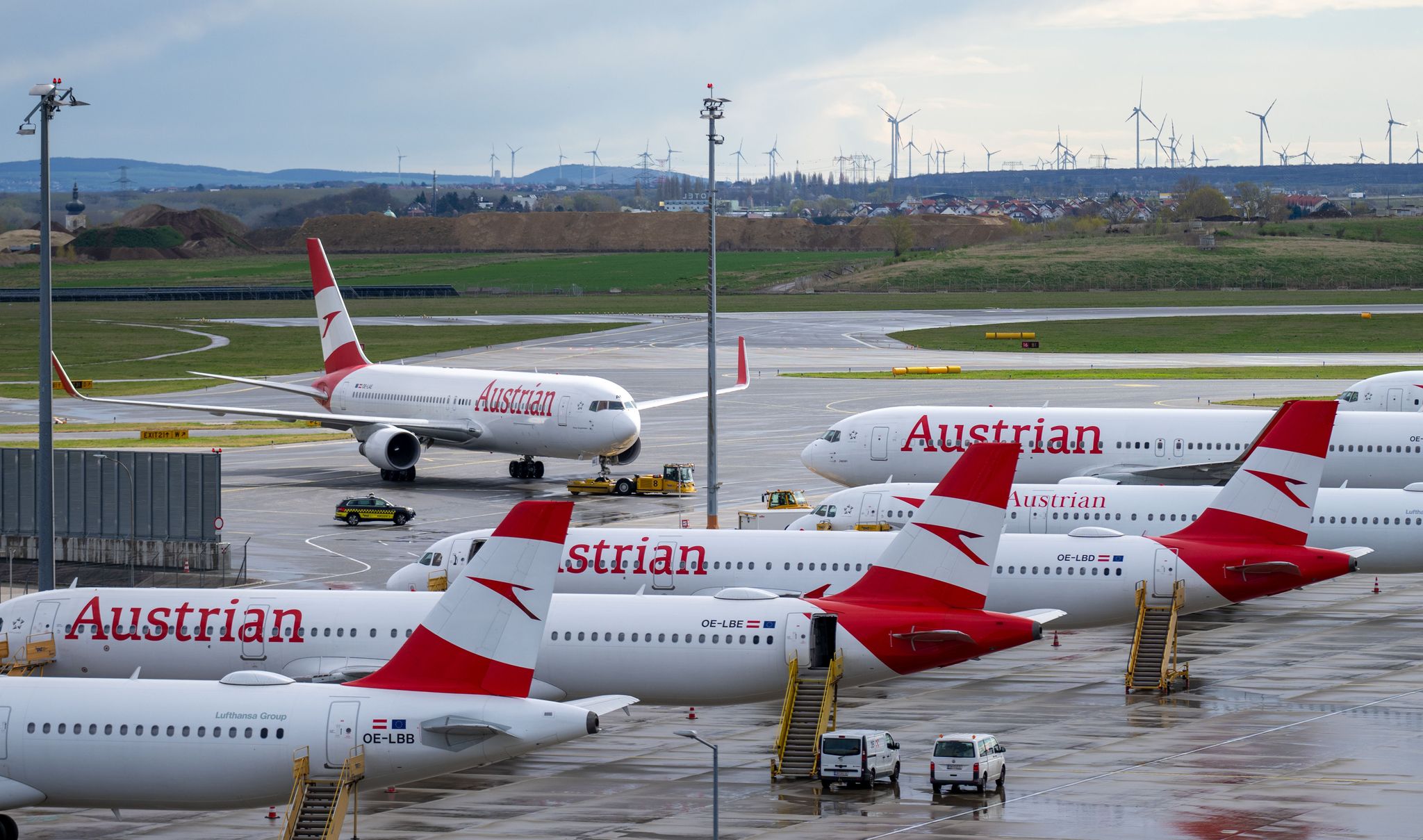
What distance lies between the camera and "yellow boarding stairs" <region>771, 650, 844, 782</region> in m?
36.4

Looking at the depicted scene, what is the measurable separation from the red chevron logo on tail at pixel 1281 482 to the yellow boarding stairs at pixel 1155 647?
376 centimetres

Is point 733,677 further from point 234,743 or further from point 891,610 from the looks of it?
point 234,743

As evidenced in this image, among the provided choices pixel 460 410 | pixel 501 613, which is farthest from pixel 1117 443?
pixel 501 613

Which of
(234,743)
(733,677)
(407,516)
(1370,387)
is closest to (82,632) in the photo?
(234,743)

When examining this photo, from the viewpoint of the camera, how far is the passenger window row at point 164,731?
97.9ft

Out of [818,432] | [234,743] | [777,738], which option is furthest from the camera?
[818,432]

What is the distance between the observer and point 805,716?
36750 mm

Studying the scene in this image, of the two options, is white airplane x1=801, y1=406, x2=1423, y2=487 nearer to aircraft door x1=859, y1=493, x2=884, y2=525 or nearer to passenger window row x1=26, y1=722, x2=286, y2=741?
aircraft door x1=859, y1=493, x2=884, y2=525

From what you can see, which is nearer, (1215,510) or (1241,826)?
(1241,826)

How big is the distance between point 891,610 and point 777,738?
366 centimetres

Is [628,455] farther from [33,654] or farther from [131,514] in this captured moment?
[33,654]

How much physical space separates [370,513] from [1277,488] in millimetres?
40168

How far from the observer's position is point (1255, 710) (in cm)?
4203

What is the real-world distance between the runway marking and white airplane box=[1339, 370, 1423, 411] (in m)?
40.5
